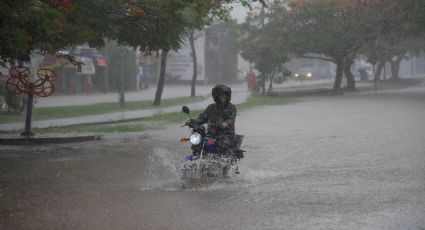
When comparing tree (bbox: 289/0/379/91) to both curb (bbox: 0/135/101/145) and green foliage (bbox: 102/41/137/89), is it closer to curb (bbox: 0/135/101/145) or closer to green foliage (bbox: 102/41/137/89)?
green foliage (bbox: 102/41/137/89)

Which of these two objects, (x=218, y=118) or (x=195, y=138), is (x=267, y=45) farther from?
(x=195, y=138)

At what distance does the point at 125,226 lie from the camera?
23.6ft

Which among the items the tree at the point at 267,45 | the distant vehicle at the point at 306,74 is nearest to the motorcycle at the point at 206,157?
the tree at the point at 267,45

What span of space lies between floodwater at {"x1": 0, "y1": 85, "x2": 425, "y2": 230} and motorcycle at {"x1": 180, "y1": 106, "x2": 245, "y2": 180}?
8.4 inches

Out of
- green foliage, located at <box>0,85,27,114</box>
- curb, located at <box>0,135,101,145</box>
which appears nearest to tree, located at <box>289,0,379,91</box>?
green foliage, located at <box>0,85,27,114</box>

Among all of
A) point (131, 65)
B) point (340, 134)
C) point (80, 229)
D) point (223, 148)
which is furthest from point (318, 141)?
point (131, 65)

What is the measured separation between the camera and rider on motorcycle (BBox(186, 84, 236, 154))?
998 cm

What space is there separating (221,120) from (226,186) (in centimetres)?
115

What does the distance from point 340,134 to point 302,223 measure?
10.5 meters

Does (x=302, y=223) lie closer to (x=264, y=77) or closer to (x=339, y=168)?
(x=339, y=168)

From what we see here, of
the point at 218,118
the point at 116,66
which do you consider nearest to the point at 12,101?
the point at 218,118

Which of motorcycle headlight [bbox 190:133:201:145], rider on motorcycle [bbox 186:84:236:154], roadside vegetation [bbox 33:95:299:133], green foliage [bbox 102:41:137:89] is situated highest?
green foliage [bbox 102:41:137:89]

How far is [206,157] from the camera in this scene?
32.7ft

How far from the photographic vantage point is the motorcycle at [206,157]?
986cm
